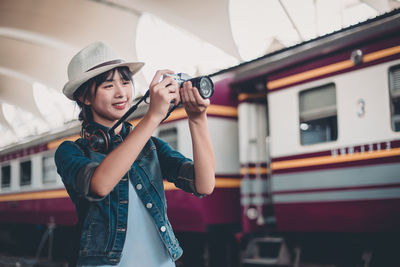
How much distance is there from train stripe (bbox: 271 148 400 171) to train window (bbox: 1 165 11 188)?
929 centimetres

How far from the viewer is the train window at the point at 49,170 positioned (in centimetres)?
1045

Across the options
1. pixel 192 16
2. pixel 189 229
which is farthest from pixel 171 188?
pixel 192 16

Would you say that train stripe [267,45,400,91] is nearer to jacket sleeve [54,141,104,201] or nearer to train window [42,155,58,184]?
jacket sleeve [54,141,104,201]

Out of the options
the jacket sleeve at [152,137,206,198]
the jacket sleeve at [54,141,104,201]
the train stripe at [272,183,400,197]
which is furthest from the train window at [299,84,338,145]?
the jacket sleeve at [54,141,104,201]

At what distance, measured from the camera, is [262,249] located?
668cm

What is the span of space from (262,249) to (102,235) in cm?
544

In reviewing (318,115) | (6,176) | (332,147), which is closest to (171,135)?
(318,115)

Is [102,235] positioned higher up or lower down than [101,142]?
lower down

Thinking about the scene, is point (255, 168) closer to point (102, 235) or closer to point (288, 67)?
point (288, 67)

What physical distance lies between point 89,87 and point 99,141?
27cm

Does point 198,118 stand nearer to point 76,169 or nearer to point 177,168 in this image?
point 177,168

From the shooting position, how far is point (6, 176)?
1335cm

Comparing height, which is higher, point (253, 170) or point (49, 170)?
point (49, 170)

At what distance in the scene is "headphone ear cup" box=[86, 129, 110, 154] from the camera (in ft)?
5.37
